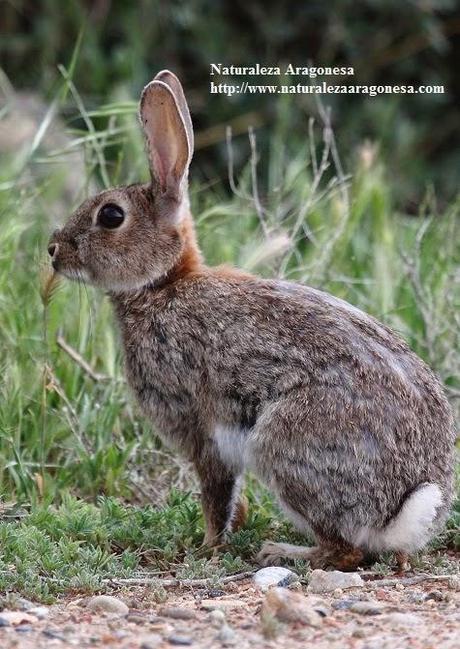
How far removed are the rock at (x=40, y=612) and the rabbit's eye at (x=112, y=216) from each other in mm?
1696

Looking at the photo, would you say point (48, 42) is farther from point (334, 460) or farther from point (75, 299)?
point (334, 460)

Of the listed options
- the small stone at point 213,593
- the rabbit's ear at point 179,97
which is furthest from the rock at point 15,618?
the rabbit's ear at point 179,97

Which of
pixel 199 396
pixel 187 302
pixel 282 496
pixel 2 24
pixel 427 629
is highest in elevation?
pixel 2 24

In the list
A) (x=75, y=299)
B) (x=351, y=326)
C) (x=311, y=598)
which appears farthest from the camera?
(x=75, y=299)

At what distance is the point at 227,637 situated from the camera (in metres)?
3.71

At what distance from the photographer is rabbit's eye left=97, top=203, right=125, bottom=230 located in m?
5.29

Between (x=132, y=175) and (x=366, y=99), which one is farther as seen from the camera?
(x=366, y=99)

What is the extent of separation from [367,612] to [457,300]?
2966 mm

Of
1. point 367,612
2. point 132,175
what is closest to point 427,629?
point 367,612

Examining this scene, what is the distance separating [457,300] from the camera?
266 inches

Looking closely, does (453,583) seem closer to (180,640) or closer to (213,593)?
(213,593)

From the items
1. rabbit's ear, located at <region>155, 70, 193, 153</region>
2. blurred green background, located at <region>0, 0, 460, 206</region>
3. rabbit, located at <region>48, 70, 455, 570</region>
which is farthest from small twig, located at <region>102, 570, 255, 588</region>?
blurred green background, located at <region>0, 0, 460, 206</region>

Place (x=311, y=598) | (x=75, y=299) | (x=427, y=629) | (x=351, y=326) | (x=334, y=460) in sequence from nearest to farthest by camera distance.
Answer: (x=427, y=629)
(x=311, y=598)
(x=334, y=460)
(x=351, y=326)
(x=75, y=299)

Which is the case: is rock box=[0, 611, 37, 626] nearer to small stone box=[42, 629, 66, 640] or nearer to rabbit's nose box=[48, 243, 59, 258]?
small stone box=[42, 629, 66, 640]
